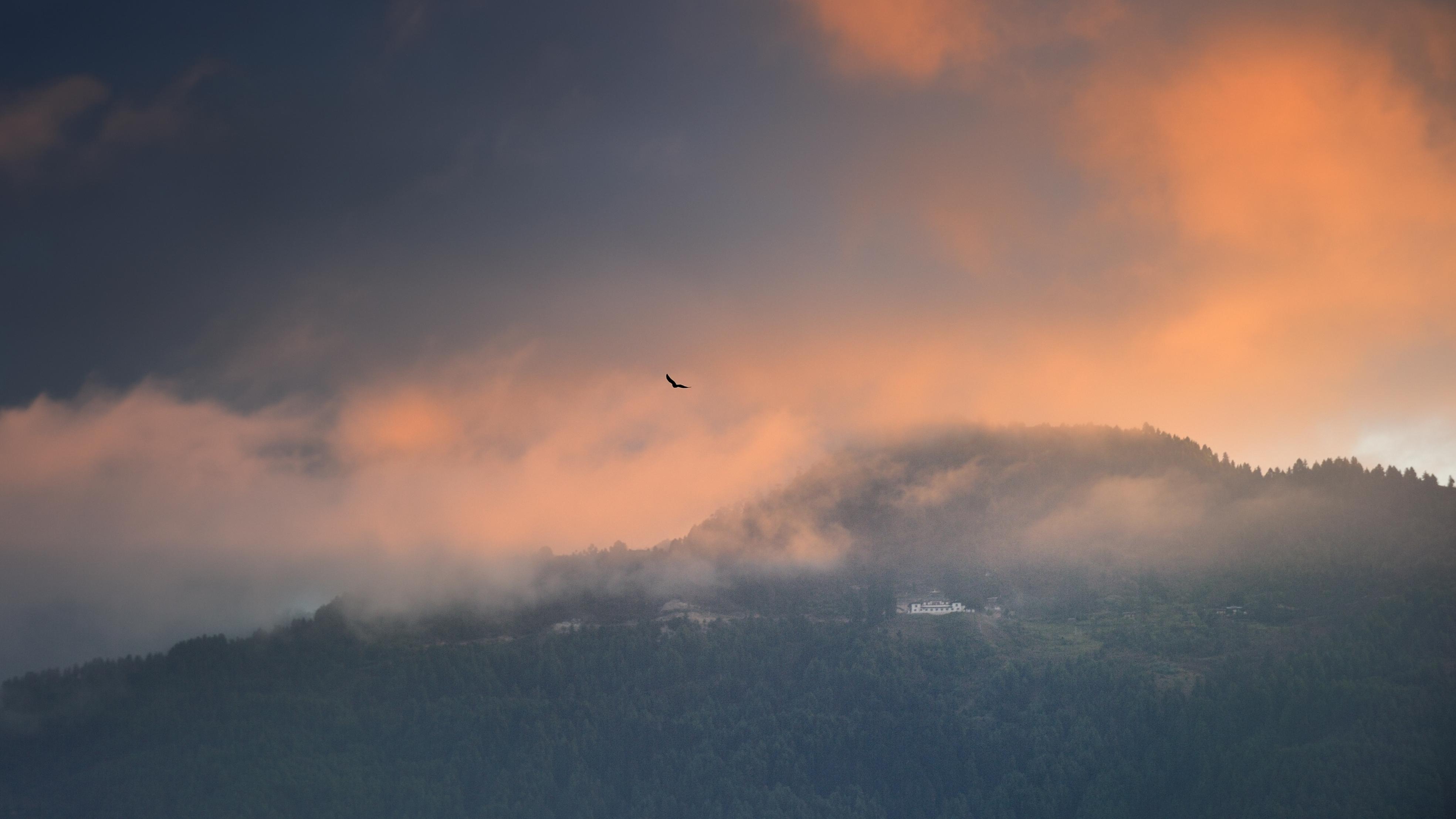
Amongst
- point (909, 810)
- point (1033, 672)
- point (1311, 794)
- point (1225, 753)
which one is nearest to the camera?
point (1311, 794)

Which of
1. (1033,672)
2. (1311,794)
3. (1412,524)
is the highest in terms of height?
(1412,524)

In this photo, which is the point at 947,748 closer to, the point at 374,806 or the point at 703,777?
the point at 703,777

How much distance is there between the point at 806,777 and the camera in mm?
192625

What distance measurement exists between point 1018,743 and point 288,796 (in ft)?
290

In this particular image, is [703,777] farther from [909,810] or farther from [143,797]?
[143,797]

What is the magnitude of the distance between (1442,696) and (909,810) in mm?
59788

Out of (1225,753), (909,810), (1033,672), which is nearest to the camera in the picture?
(1225,753)

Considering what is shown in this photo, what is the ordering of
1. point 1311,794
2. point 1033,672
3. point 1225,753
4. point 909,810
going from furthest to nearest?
1. point 1033,672
2. point 909,810
3. point 1225,753
4. point 1311,794

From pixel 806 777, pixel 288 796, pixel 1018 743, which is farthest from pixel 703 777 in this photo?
pixel 288 796

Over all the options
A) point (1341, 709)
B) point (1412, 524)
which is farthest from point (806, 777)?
point (1412, 524)

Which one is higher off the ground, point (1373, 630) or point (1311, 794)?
point (1373, 630)

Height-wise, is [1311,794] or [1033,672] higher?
[1033,672]

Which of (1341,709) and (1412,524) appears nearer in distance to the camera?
(1341,709)

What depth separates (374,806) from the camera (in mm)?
191750
